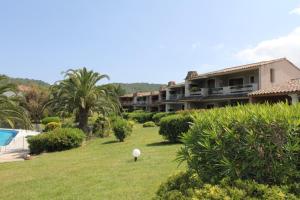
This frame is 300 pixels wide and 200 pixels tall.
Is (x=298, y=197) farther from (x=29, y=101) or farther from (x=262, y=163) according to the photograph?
(x=29, y=101)

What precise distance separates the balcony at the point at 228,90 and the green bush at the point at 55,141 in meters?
20.6

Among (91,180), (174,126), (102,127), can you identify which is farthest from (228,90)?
(91,180)

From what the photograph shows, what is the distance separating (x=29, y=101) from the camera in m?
47.6

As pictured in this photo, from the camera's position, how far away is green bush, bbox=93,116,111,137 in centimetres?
2645

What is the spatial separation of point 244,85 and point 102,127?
1652 cm

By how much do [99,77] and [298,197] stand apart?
23975 mm

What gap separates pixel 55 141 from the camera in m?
19.8

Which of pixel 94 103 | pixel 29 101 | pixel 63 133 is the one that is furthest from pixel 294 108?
pixel 29 101

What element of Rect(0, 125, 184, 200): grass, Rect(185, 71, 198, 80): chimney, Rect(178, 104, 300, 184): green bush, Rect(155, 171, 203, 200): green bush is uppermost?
Rect(185, 71, 198, 80): chimney

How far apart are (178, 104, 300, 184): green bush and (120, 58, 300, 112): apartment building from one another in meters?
21.5

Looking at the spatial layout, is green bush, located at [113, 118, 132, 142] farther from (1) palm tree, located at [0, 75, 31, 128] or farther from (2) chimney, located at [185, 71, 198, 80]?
(2) chimney, located at [185, 71, 198, 80]

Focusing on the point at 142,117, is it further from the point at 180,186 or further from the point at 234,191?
the point at 234,191

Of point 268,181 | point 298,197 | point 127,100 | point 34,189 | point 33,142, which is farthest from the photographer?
point 127,100

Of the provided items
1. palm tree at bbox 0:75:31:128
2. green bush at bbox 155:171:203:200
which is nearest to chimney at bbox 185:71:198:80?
palm tree at bbox 0:75:31:128
